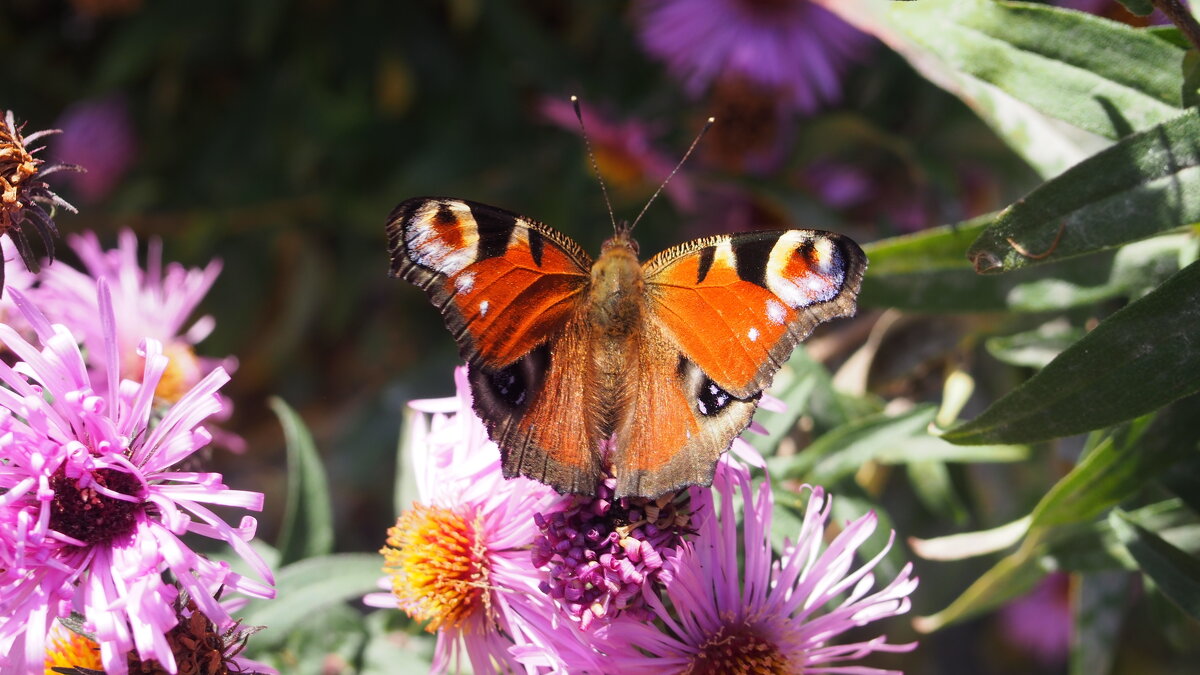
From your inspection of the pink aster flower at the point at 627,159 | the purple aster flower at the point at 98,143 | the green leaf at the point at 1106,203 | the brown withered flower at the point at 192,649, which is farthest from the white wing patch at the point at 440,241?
the purple aster flower at the point at 98,143

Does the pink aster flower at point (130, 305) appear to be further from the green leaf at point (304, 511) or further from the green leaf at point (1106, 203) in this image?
the green leaf at point (1106, 203)

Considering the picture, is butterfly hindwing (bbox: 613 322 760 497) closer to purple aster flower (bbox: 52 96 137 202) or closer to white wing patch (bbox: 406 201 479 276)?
white wing patch (bbox: 406 201 479 276)

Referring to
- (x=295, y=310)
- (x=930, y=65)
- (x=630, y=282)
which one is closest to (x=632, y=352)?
(x=630, y=282)

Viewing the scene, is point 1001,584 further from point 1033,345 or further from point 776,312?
point 776,312

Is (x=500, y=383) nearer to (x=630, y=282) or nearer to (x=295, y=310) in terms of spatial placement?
(x=630, y=282)

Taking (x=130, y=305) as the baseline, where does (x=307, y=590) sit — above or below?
below

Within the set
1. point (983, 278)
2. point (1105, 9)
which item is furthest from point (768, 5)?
point (983, 278)
